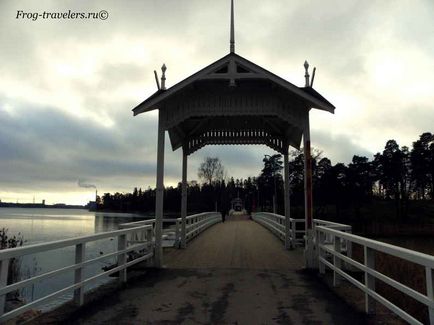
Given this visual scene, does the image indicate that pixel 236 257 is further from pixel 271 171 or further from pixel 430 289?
pixel 271 171

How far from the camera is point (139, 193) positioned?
159 meters

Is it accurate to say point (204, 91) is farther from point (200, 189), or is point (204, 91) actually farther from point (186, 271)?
point (200, 189)

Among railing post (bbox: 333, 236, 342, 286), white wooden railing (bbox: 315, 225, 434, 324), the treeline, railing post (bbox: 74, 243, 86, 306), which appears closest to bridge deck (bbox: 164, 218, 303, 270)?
white wooden railing (bbox: 315, 225, 434, 324)

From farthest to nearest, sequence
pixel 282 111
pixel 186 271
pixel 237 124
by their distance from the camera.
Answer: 1. pixel 237 124
2. pixel 282 111
3. pixel 186 271

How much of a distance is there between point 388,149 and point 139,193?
10512cm

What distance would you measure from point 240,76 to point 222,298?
5.18 meters

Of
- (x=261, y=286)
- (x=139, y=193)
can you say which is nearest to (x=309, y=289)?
(x=261, y=286)

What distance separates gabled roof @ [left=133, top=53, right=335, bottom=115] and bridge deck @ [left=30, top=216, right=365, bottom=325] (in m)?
3.92

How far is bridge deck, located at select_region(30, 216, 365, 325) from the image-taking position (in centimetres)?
541

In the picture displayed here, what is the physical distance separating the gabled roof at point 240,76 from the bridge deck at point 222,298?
12.9 feet

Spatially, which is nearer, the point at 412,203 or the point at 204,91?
the point at 204,91

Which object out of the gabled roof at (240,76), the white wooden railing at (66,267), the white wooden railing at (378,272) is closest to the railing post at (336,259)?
the white wooden railing at (378,272)

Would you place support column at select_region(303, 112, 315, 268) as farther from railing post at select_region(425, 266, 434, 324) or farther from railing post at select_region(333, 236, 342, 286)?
railing post at select_region(425, 266, 434, 324)

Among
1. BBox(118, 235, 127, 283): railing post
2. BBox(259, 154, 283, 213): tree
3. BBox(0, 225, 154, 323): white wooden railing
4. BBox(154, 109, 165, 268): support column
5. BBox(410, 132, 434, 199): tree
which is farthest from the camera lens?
BBox(259, 154, 283, 213): tree
